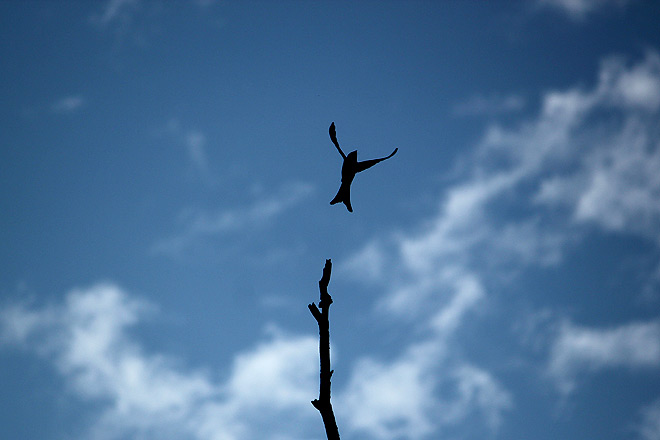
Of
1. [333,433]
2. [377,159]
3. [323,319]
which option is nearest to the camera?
[333,433]

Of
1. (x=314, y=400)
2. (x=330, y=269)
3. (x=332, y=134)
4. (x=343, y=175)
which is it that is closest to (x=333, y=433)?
(x=314, y=400)

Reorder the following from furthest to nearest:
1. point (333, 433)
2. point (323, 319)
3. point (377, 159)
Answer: point (377, 159) → point (323, 319) → point (333, 433)

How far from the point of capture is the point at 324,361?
5086 mm

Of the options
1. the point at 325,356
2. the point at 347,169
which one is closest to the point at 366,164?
the point at 347,169

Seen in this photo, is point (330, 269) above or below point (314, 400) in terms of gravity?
above

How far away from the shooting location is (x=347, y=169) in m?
5.95

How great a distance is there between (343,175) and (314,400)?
2.64m

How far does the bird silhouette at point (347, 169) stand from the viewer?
589 centimetres

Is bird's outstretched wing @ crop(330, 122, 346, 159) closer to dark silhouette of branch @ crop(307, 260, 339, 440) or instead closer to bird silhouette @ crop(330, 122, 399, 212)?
bird silhouette @ crop(330, 122, 399, 212)

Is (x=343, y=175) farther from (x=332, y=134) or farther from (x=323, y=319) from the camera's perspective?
(x=323, y=319)

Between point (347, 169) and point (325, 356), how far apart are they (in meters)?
2.24

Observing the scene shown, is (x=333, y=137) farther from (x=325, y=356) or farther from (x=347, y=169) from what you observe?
(x=325, y=356)

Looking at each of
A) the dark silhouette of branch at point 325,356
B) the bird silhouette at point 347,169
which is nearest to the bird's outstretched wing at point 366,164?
the bird silhouette at point 347,169

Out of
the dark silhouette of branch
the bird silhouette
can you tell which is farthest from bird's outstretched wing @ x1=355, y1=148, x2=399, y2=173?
the dark silhouette of branch
